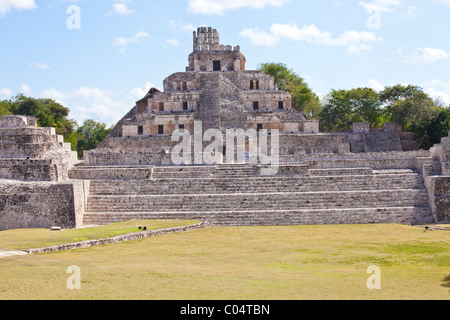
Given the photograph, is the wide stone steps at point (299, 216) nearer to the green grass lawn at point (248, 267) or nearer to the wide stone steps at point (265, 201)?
the wide stone steps at point (265, 201)

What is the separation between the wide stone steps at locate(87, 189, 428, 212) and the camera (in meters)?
20.3

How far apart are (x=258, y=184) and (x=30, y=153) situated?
9.43 meters

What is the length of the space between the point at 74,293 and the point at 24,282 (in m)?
1.32

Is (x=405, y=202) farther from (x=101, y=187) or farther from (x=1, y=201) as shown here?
(x=1, y=201)

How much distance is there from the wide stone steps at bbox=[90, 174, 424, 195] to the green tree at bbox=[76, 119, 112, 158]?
84.8 feet

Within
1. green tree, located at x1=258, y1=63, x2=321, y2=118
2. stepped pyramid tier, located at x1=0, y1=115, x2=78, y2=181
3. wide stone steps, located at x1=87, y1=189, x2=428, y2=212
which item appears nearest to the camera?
wide stone steps, located at x1=87, y1=189, x2=428, y2=212

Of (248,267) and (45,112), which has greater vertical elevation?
(45,112)

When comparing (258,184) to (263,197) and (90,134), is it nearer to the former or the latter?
(263,197)

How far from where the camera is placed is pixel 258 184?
2180 centimetres

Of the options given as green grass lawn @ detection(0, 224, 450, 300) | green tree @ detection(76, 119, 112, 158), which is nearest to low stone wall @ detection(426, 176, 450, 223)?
green grass lawn @ detection(0, 224, 450, 300)

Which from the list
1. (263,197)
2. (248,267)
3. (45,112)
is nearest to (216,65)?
(45,112)

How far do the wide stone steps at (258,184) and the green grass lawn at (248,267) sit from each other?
4.47 m

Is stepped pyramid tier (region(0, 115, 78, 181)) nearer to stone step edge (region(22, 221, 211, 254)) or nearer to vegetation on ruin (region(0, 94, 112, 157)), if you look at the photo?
stone step edge (region(22, 221, 211, 254))

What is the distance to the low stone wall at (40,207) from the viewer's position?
19.6 m
